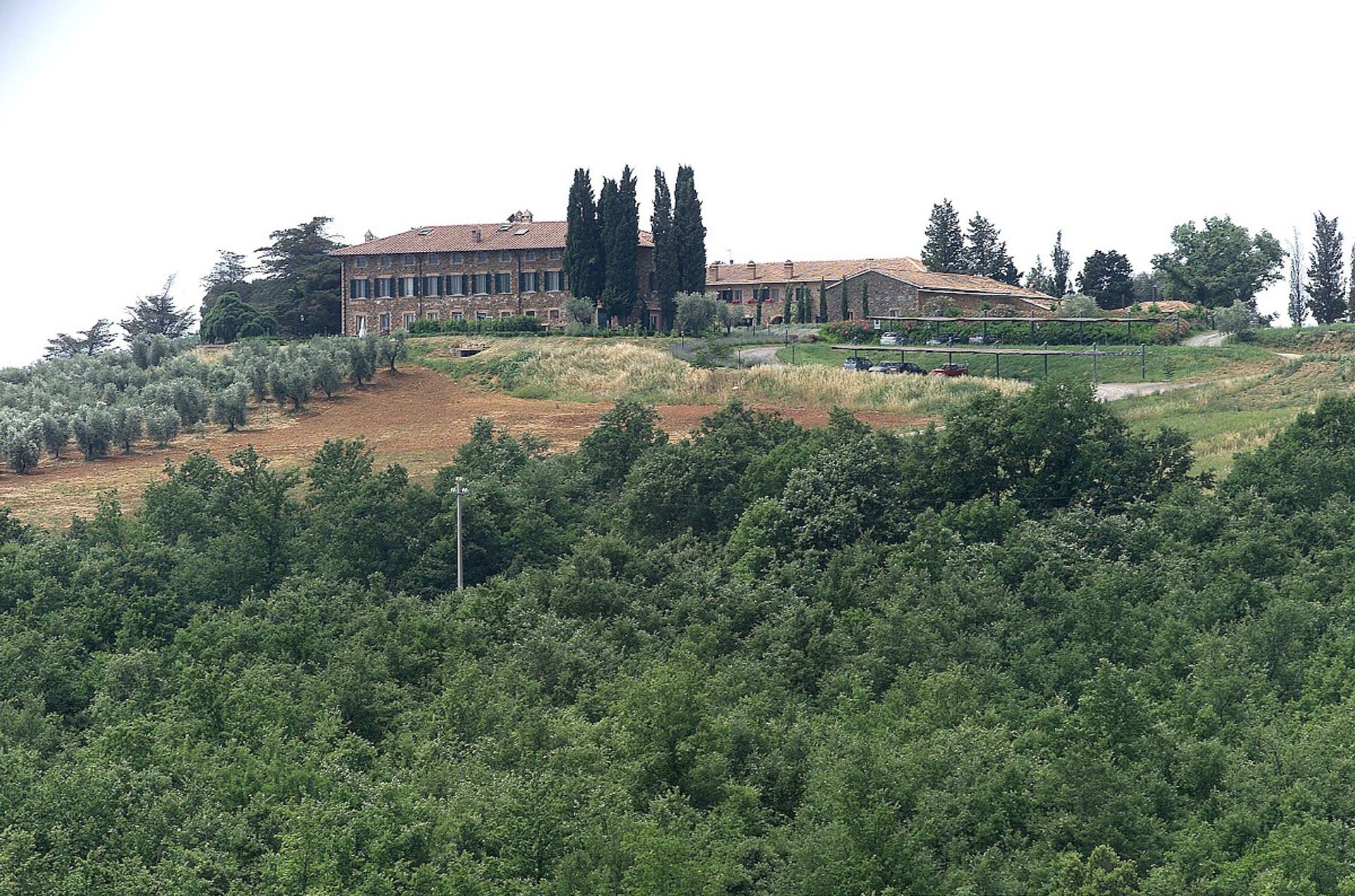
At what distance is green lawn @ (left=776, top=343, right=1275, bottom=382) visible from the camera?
76.3 meters

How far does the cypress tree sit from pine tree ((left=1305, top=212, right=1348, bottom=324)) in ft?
157

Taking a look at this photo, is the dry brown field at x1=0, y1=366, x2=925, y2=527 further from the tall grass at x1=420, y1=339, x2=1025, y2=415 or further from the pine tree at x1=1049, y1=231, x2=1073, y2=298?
the pine tree at x1=1049, y1=231, x2=1073, y2=298

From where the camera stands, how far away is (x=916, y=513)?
51.3 m

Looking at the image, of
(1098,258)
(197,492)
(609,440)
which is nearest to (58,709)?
(197,492)

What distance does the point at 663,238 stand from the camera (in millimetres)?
98875

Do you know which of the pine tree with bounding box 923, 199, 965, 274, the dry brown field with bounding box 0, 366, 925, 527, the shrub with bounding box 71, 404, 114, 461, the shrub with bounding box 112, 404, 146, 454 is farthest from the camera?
the pine tree with bounding box 923, 199, 965, 274

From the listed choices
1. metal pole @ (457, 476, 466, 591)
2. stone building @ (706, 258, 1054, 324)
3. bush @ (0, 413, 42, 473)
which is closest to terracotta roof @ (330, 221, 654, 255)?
stone building @ (706, 258, 1054, 324)

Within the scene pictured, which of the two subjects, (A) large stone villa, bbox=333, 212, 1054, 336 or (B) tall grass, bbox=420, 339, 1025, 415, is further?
(A) large stone villa, bbox=333, 212, 1054, 336

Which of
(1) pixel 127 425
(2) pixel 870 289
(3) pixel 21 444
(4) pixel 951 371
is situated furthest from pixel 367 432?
(2) pixel 870 289

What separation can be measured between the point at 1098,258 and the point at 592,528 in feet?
245

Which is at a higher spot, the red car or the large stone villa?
the large stone villa

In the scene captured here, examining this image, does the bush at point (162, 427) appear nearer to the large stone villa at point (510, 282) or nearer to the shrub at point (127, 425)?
the shrub at point (127, 425)

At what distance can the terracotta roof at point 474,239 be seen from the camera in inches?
4112

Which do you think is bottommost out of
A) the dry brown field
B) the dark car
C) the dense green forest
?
the dense green forest
